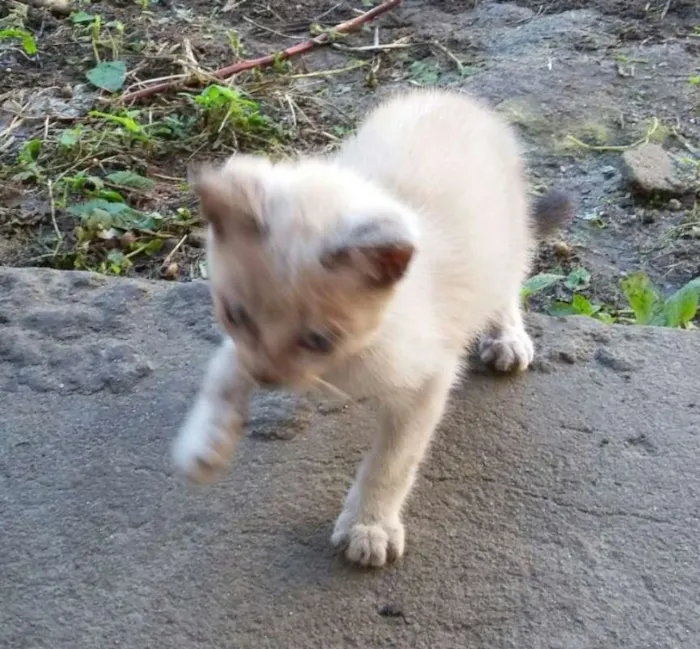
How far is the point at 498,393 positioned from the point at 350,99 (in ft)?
7.60

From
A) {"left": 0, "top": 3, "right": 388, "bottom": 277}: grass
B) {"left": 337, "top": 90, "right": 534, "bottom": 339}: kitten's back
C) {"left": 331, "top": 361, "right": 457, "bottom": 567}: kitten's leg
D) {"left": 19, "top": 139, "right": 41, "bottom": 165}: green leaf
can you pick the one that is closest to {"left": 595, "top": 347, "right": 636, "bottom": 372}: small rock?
{"left": 337, "top": 90, "right": 534, "bottom": 339}: kitten's back

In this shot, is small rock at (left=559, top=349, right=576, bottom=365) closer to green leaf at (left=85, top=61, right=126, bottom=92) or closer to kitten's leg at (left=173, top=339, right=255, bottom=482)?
kitten's leg at (left=173, top=339, right=255, bottom=482)

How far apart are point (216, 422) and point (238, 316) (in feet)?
1.41

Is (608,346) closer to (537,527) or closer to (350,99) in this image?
(537,527)

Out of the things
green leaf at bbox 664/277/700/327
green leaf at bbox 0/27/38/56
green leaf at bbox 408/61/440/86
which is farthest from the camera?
green leaf at bbox 0/27/38/56

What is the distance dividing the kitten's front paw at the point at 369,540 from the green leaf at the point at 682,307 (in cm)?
135

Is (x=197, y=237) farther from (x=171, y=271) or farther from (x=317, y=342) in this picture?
(x=317, y=342)

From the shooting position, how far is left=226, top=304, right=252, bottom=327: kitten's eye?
1.74 m

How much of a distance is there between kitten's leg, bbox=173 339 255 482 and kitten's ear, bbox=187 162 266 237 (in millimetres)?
362

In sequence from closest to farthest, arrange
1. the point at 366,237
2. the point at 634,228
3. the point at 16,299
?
the point at 366,237
the point at 16,299
the point at 634,228

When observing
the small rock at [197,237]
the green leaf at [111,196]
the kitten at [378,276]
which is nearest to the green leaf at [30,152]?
the green leaf at [111,196]

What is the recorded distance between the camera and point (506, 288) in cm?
258

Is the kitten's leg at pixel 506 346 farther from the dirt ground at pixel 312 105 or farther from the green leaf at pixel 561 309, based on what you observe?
the dirt ground at pixel 312 105

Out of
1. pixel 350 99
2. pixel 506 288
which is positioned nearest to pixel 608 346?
pixel 506 288
